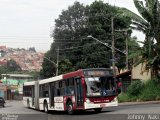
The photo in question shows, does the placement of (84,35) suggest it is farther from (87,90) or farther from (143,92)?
(87,90)

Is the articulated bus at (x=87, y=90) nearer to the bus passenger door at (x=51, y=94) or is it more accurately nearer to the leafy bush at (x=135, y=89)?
the bus passenger door at (x=51, y=94)

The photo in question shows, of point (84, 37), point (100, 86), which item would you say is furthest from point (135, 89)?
point (84, 37)

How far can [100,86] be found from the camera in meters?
23.0

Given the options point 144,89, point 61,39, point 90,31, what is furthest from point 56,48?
point 144,89

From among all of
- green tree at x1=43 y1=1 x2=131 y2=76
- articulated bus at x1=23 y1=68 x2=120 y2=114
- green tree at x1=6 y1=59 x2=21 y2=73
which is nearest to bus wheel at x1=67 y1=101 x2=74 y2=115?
articulated bus at x1=23 y1=68 x2=120 y2=114

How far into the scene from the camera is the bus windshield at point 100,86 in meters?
22.8

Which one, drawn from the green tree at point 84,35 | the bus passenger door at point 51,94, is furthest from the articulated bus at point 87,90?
the green tree at point 84,35

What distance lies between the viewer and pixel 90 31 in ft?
203

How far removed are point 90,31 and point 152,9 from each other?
27425mm

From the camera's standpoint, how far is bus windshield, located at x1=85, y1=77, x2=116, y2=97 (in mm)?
22828

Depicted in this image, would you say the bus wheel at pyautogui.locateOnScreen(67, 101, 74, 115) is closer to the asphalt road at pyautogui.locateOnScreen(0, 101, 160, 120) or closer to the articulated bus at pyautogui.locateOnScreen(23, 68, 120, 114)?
the articulated bus at pyautogui.locateOnScreen(23, 68, 120, 114)

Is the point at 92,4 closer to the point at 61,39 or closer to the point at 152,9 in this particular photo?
the point at 61,39

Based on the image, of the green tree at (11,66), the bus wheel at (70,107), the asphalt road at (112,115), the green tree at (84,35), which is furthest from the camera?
the green tree at (11,66)

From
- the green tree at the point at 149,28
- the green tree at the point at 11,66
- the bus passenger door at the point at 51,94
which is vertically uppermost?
the green tree at the point at 11,66
